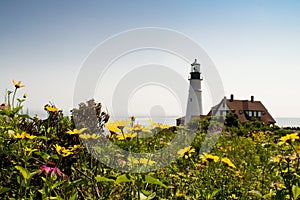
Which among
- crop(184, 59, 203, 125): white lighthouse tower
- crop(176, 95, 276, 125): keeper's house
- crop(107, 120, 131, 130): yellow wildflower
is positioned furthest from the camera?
crop(176, 95, 276, 125): keeper's house

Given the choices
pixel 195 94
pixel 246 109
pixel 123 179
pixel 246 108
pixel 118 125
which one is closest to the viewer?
pixel 123 179

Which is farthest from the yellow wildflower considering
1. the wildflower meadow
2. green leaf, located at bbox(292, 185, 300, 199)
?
green leaf, located at bbox(292, 185, 300, 199)

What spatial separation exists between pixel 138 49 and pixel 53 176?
181 centimetres

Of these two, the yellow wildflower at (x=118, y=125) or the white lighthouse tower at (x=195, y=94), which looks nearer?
the yellow wildflower at (x=118, y=125)

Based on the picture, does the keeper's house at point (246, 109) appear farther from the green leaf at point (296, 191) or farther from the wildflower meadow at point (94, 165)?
the green leaf at point (296, 191)

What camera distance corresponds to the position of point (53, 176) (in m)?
1.61

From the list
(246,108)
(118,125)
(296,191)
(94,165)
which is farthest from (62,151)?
(246,108)

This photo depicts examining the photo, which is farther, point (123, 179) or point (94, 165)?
point (94, 165)

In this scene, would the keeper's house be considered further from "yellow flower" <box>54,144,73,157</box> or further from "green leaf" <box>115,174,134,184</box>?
"green leaf" <box>115,174,134,184</box>

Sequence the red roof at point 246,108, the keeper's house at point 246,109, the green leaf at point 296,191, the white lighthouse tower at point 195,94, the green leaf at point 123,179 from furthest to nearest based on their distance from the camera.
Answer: the red roof at point 246,108, the keeper's house at point 246,109, the white lighthouse tower at point 195,94, the green leaf at point 296,191, the green leaf at point 123,179

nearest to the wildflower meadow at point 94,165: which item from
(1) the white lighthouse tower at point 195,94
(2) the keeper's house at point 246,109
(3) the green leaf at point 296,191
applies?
(3) the green leaf at point 296,191

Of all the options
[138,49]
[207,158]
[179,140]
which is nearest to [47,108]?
[207,158]

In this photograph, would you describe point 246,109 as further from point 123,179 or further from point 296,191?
point 123,179

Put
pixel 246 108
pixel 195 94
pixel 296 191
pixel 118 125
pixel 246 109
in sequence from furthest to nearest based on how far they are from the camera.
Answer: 1. pixel 246 108
2. pixel 246 109
3. pixel 195 94
4. pixel 118 125
5. pixel 296 191
